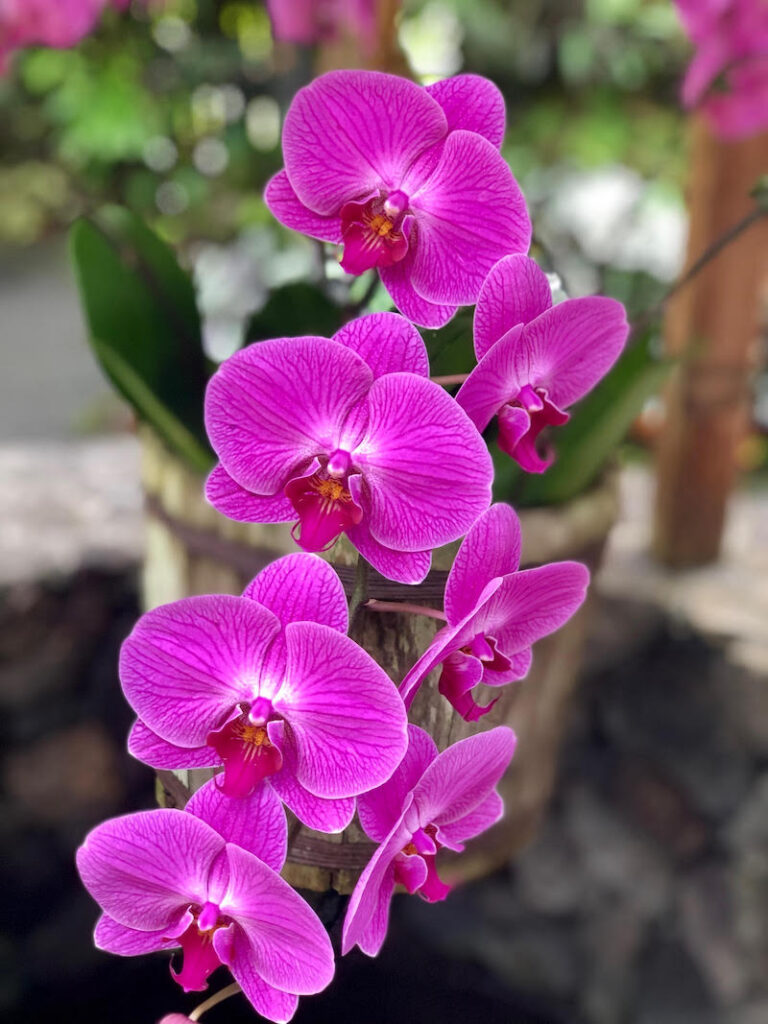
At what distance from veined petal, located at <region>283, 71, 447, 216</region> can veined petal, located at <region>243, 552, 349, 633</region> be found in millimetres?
92

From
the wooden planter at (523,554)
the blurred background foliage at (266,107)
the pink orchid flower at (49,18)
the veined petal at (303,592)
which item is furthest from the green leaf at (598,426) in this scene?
the blurred background foliage at (266,107)

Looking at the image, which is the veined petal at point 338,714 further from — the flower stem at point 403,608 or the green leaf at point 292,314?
the green leaf at point 292,314

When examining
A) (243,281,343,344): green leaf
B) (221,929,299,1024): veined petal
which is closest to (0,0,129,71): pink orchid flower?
(243,281,343,344): green leaf

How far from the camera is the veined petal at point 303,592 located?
228mm

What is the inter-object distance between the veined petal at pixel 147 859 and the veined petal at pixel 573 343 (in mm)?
136

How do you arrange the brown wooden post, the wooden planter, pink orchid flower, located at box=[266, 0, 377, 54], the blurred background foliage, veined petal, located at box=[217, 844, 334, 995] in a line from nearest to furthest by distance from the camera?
veined petal, located at box=[217, 844, 334, 995]
the wooden planter
pink orchid flower, located at box=[266, 0, 377, 54]
the brown wooden post
the blurred background foliage

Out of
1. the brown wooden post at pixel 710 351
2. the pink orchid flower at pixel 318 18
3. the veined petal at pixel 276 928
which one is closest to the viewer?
the veined petal at pixel 276 928

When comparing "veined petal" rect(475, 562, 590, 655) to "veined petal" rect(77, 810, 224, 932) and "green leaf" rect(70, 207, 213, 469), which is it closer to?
"veined petal" rect(77, 810, 224, 932)

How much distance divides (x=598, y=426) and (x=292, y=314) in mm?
174

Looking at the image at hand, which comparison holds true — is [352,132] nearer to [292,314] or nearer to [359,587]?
[359,587]

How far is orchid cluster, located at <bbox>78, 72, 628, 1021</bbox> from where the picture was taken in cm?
22

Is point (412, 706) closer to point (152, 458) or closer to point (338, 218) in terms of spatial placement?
point (338, 218)

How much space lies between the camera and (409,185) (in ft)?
0.82

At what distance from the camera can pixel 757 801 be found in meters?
0.91
